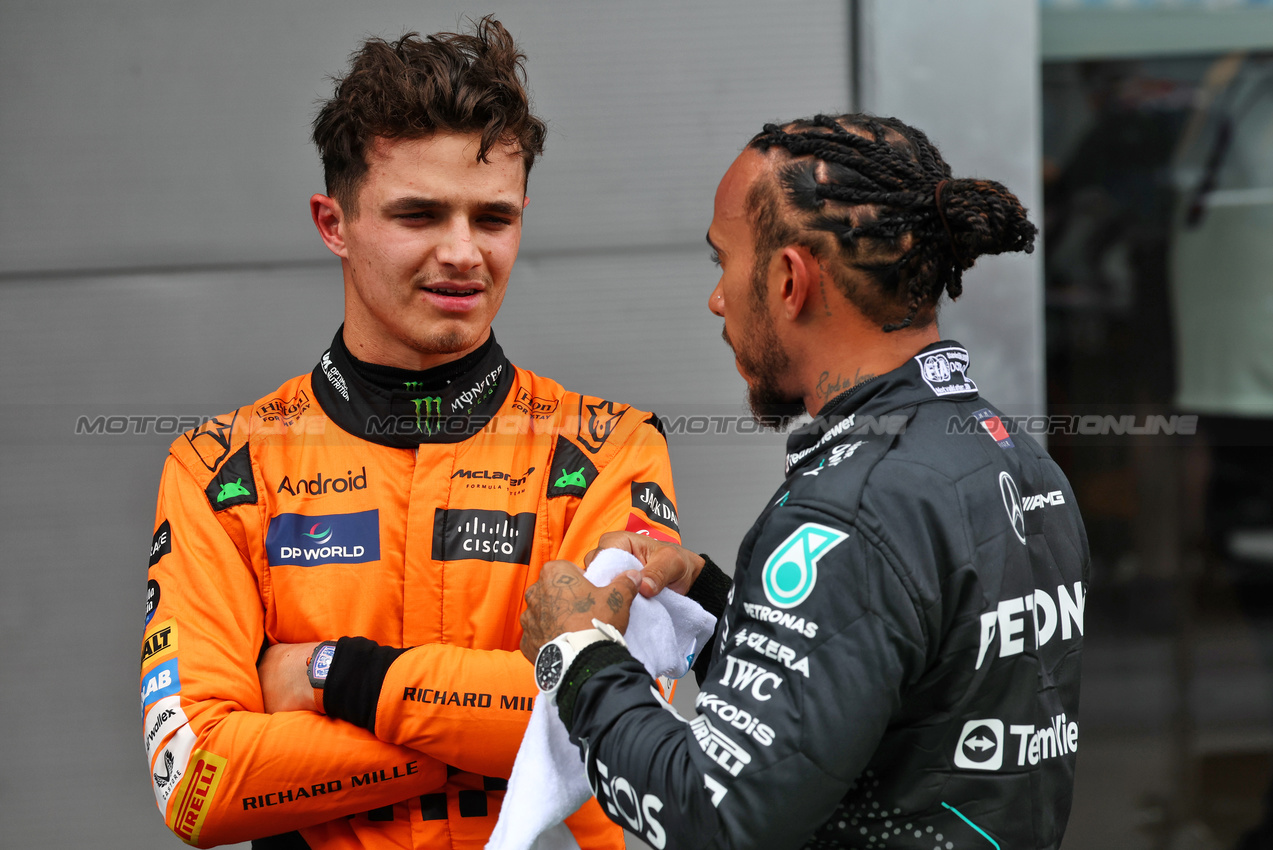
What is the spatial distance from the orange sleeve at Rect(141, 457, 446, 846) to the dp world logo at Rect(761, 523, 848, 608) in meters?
0.73

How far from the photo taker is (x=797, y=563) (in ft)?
3.77

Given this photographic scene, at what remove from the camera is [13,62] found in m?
2.70

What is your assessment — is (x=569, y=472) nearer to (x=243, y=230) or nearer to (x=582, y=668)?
(x=582, y=668)

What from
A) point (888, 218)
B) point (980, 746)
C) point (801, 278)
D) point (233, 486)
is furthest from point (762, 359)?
point (233, 486)

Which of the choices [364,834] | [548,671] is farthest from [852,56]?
[364,834]

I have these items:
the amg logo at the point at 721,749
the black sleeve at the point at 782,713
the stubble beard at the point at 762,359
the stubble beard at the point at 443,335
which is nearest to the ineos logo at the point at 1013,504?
the black sleeve at the point at 782,713

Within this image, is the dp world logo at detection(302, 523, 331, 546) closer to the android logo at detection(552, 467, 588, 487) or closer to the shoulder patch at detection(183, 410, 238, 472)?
the shoulder patch at detection(183, 410, 238, 472)

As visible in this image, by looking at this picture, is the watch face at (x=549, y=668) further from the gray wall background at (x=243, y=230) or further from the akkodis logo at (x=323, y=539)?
the gray wall background at (x=243, y=230)

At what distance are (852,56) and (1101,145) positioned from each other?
1.30 meters

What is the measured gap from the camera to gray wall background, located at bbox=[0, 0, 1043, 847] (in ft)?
8.88

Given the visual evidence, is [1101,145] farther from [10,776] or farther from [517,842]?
[10,776]

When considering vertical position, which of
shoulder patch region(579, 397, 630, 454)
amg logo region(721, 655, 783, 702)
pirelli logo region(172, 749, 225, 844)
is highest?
shoulder patch region(579, 397, 630, 454)

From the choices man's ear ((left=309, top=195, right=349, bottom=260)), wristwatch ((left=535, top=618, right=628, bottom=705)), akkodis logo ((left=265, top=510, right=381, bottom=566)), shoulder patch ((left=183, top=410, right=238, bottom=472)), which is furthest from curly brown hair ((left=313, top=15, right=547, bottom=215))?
wristwatch ((left=535, top=618, right=628, bottom=705))

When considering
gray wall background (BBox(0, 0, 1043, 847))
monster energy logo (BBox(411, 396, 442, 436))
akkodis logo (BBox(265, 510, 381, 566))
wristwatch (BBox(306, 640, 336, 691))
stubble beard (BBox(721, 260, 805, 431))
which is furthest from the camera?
gray wall background (BBox(0, 0, 1043, 847))
